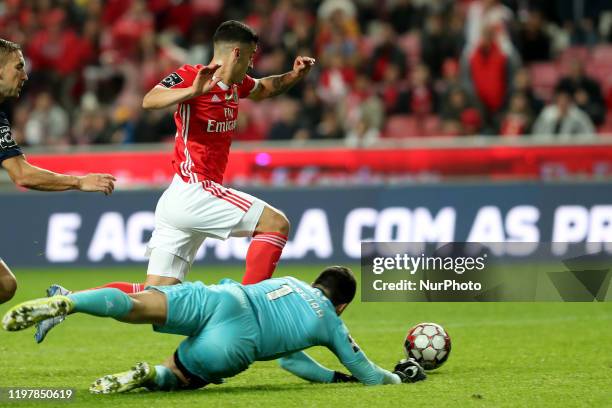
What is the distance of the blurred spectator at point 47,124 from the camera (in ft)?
62.7

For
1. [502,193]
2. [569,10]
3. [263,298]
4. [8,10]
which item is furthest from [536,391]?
[8,10]

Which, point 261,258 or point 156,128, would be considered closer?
point 261,258

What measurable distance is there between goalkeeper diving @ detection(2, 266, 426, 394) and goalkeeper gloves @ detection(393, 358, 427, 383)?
8cm

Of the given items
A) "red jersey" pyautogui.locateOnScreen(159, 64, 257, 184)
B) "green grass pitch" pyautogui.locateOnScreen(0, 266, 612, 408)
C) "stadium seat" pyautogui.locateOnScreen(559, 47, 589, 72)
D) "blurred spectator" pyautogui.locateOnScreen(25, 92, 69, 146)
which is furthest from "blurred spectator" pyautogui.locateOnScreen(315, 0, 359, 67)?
"red jersey" pyautogui.locateOnScreen(159, 64, 257, 184)

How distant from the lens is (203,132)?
336 inches

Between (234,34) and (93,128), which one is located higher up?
(234,34)

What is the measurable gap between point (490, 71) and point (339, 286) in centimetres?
1081

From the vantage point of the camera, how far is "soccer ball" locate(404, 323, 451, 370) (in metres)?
8.10

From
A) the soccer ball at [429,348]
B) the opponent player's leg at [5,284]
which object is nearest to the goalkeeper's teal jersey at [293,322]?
the soccer ball at [429,348]

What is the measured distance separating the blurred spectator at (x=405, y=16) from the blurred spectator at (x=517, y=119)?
9.82 ft

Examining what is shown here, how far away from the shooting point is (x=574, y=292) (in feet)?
39.8

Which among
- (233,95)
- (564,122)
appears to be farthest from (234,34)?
(564,122)

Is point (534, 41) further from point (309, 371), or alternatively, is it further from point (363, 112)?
point (309, 371)

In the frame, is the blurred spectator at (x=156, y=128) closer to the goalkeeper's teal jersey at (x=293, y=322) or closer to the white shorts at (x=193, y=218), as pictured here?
the white shorts at (x=193, y=218)
